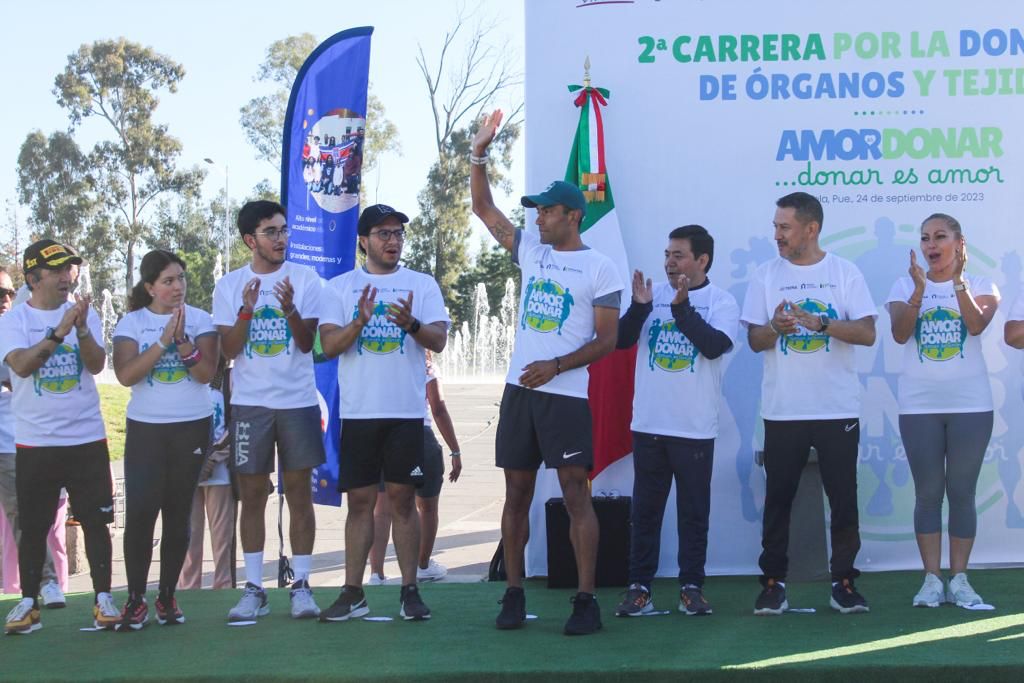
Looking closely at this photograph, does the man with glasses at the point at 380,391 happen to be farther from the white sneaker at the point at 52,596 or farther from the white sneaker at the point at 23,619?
the white sneaker at the point at 52,596

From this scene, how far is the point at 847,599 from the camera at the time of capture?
5320 mm

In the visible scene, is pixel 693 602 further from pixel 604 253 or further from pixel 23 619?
pixel 23 619

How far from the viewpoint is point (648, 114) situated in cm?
654

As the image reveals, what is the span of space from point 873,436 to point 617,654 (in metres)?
2.72

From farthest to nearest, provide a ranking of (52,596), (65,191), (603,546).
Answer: (65,191)
(603,546)
(52,596)

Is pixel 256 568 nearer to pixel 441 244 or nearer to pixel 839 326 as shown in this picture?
pixel 839 326

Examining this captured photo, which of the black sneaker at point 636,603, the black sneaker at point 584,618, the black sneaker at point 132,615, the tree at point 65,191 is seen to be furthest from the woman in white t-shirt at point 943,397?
the tree at point 65,191

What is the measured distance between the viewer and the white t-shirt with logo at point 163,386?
5.13 metres

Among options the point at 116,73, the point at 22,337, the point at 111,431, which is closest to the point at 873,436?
the point at 22,337

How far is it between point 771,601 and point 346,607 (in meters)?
1.90

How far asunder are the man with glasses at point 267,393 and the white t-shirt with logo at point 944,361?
8.93 feet

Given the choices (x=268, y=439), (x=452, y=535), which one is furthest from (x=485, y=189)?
(x=452, y=535)

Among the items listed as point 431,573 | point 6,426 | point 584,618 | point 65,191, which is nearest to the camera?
point 584,618

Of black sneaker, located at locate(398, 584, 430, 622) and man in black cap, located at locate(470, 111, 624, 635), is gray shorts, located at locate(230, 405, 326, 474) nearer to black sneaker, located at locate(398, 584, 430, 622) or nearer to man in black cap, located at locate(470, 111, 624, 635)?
black sneaker, located at locate(398, 584, 430, 622)
